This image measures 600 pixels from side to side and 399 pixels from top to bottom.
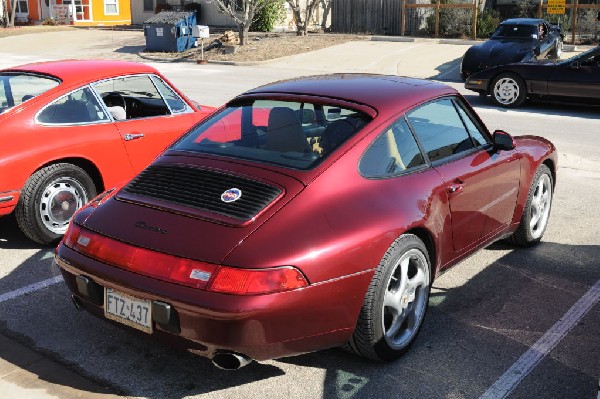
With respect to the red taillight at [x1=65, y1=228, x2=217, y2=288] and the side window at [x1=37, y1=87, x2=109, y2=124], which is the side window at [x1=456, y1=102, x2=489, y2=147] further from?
the side window at [x1=37, y1=87, x2=109, y2=124]

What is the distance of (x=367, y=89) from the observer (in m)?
4.61

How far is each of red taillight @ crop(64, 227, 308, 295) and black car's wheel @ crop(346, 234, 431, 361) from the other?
52 centimetres

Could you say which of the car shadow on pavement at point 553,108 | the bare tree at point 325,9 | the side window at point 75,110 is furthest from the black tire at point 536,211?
the bare tree at point 325,9

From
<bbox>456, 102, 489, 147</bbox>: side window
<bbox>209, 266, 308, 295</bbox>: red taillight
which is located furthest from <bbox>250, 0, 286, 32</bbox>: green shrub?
<bbox>209, 266, 308, 295</bbox>: red taillight

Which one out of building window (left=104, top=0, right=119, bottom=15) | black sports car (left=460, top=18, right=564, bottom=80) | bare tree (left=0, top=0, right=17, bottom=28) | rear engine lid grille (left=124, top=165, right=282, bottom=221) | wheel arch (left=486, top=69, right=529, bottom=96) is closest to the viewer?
rear engine lid grille (left=124, top=165, right=282, bottom=221)

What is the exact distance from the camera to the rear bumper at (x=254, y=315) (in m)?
3.33

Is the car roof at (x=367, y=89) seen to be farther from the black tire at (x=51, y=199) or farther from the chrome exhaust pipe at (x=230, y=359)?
the black tire at (x=51, y=199)

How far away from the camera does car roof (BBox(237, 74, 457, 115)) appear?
14.6 feet

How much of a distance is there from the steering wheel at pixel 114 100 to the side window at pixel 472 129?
3243 millimetres

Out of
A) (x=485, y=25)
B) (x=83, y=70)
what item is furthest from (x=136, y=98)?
(x=485, y=25)

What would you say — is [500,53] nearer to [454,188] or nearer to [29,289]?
[454,188]

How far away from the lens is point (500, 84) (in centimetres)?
1445

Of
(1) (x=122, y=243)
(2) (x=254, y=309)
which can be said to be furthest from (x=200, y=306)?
(1) (x=122, y=243)

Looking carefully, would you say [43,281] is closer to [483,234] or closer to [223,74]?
[483,234]
